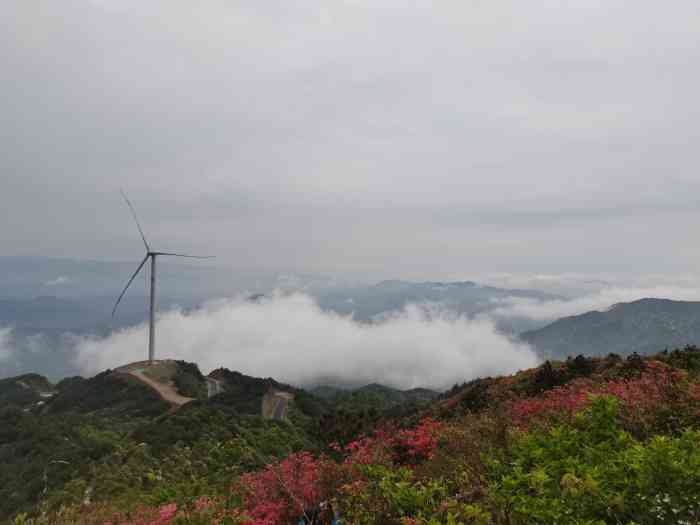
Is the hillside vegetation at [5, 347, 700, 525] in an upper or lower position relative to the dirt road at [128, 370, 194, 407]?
upper

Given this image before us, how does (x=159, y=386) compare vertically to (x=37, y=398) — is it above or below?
above

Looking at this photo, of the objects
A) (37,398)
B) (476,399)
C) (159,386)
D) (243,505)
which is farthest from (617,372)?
(37,398)

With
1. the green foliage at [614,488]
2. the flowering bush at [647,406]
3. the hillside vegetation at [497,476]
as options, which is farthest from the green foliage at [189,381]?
the green foliage at [614,488]

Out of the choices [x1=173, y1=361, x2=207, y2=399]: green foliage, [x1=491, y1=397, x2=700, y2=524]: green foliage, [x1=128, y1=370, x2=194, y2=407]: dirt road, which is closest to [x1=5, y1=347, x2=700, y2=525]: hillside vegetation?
[x1=491, y1=397, x2=700, y2=524]: green foliage

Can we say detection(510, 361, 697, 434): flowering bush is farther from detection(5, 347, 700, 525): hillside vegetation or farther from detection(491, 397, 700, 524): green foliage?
detection(491, 397, 700, 524): green foliage

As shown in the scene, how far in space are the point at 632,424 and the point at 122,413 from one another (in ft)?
266

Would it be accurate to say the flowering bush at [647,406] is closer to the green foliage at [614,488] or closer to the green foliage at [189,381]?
the green foliage at [614,488]

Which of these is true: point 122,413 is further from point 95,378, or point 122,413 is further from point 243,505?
point 243,505

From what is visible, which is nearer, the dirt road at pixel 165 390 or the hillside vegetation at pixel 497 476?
the hillside vegetation at pixel 497 476

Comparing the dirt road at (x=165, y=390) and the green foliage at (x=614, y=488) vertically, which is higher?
the green foliage at (x=614, y=488)

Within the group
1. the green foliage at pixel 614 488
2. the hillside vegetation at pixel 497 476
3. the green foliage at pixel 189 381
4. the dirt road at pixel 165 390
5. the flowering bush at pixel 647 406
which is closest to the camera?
the green foliage at pixel 614 488

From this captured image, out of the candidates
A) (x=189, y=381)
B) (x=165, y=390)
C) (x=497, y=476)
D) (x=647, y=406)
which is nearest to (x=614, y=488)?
(x=497, y=476)

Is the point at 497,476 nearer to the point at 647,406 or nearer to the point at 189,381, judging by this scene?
the point at 647,406

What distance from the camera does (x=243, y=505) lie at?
1145 centimetres
